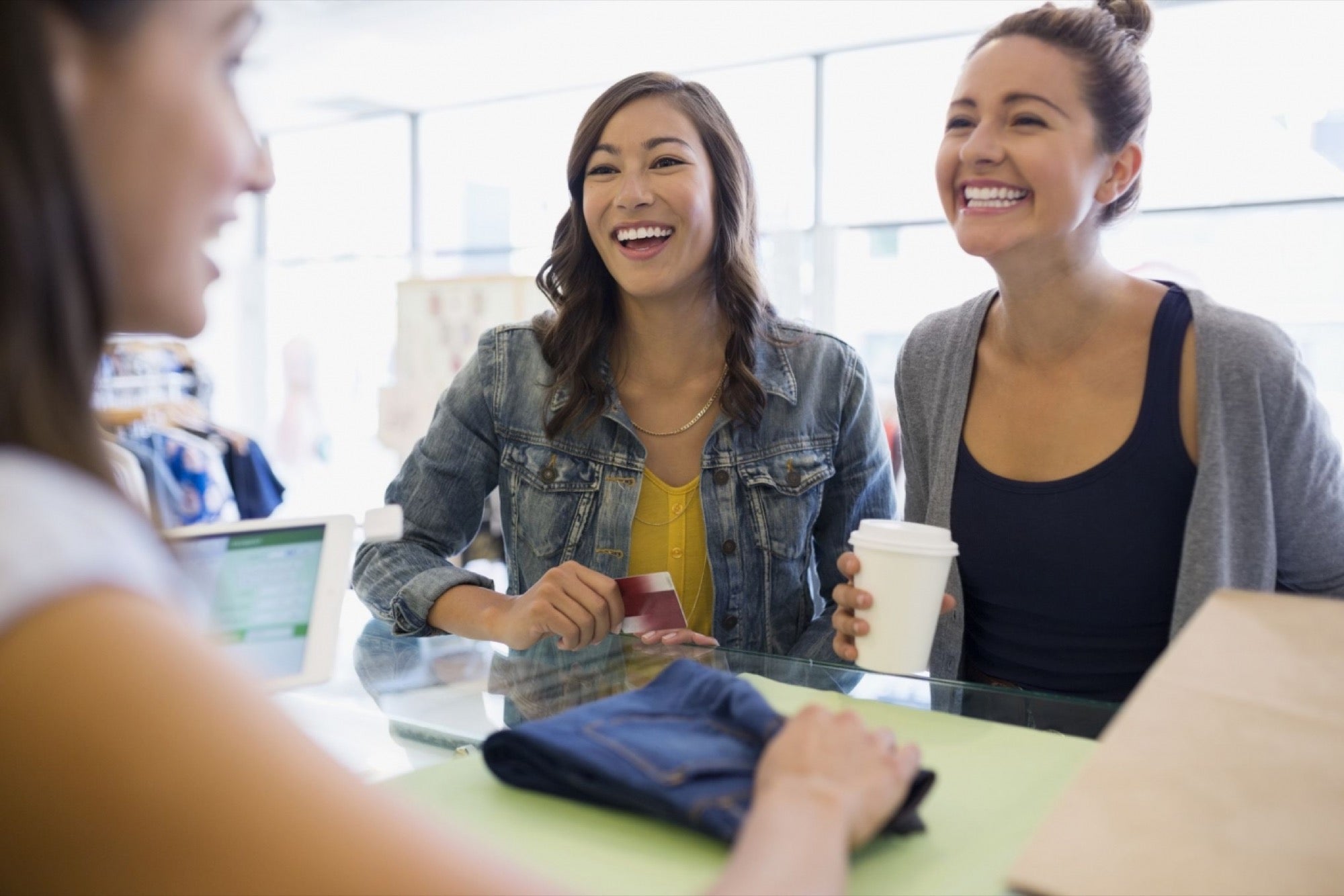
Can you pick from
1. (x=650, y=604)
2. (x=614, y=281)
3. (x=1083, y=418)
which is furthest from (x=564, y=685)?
(x=614, y=281)

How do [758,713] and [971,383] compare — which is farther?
[971,383]

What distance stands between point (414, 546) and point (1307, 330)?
17.9ft

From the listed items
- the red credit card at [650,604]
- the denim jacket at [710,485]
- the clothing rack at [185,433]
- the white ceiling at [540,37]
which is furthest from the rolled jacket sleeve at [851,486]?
the white ceiling at [540,37]

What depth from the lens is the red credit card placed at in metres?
1.43

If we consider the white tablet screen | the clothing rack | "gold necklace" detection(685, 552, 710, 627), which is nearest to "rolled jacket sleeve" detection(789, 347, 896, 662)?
"gold necklace" detection(685, 552, 710, 627)

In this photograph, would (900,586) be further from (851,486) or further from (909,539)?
(851,486)

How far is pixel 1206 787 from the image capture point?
60 centimetres

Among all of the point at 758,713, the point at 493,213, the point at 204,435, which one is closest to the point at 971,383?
the point at 758,713

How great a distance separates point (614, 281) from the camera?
217cm

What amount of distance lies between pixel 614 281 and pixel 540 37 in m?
5.02

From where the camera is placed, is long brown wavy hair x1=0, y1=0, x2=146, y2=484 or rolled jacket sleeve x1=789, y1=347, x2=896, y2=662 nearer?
long brown wavy hair x1=0, y1=0, x2=146, y2=484

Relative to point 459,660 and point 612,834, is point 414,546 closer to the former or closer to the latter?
point 459,660

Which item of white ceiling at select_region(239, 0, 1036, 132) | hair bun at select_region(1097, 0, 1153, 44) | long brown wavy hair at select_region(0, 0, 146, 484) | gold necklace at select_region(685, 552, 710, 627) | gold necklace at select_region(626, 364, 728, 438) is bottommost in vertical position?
gold necklace at select_region(685, 552, 710, 627)

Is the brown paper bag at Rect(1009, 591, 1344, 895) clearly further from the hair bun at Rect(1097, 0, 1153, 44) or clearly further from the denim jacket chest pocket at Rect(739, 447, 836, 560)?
the hair bun at Rect(1097, 0, 1153, 44)
